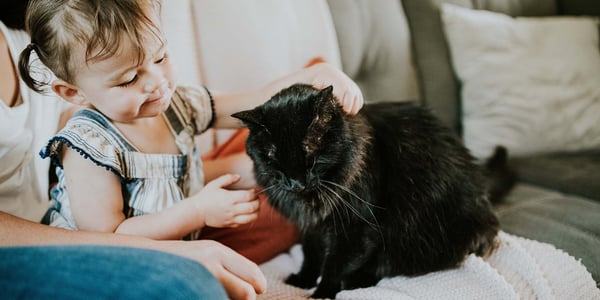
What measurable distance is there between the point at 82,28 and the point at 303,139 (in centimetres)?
43

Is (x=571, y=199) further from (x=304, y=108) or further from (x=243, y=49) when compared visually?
(x=243, y=49)

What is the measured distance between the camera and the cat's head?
2.82 ft

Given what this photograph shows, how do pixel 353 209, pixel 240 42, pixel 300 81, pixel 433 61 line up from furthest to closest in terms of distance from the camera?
1. pixel 433 61
2. pixel 240 42
3. pixel 300 81
4. pixel 353 209

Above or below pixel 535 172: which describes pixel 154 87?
above

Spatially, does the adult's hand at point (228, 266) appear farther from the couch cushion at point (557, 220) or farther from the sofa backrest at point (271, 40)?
the couch cushion at point (557, 220)

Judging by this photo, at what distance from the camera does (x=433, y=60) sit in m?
1.68

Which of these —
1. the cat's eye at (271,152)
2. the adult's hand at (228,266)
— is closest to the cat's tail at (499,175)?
the cat's eye at (271,152)

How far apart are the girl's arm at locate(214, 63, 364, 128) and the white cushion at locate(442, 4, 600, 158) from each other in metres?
0.78

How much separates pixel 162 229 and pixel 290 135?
324 millimetres

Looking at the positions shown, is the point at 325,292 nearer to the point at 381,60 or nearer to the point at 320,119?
the point at 320,119

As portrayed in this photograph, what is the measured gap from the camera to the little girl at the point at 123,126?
0.80m

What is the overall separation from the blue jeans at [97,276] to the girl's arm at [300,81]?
1.69 feet

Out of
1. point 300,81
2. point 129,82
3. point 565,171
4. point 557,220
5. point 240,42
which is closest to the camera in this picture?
point 129,82

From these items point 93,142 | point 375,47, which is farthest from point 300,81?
point 375,47
